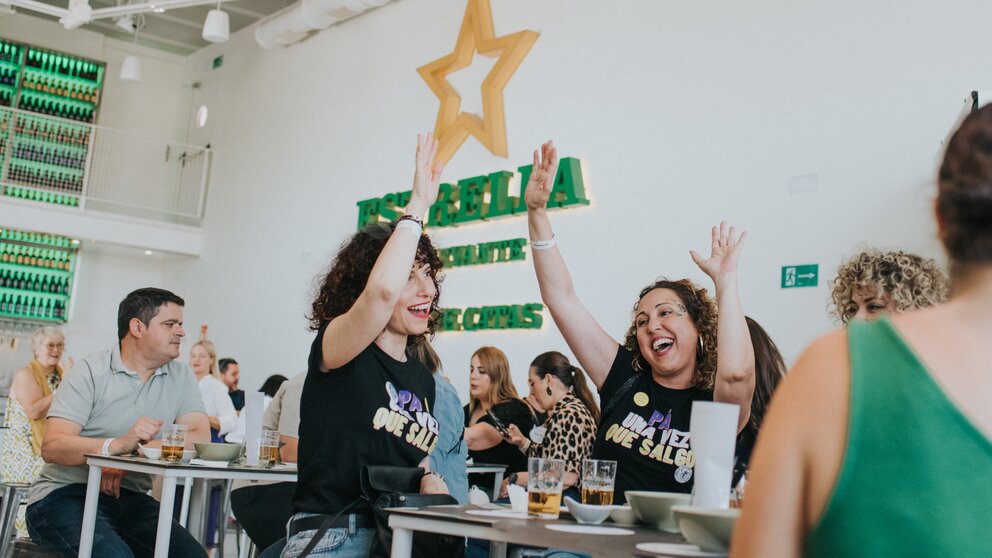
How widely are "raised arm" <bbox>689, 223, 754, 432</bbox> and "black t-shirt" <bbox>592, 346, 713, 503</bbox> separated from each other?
12 cm

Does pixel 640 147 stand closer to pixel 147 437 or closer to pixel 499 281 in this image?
pixel 499 281

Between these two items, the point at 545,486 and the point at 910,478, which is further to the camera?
the point at 545,486

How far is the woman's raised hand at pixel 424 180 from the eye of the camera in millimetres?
2232

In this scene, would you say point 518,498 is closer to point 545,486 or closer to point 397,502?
point 545,486

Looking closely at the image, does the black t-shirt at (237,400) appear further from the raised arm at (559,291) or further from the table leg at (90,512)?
the raised arm at (559,291)

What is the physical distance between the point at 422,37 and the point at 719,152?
3578mm

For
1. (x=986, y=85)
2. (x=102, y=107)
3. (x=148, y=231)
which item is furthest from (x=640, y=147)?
(x=102, y=107)

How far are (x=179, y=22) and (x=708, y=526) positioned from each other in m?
11.6

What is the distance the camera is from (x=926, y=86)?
4840mm

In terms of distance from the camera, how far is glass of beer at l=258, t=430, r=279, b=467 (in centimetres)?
331

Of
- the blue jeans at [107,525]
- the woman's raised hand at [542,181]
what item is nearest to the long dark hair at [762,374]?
the woman's raised hand at [542,181]

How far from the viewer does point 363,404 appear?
6.98 feet

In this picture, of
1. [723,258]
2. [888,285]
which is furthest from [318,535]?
[888,285]

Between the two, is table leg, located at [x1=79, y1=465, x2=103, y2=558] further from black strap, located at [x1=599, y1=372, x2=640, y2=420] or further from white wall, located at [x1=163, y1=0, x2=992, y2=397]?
white wall, located at [x1=163, y1=0, x2=992, y2=397]
